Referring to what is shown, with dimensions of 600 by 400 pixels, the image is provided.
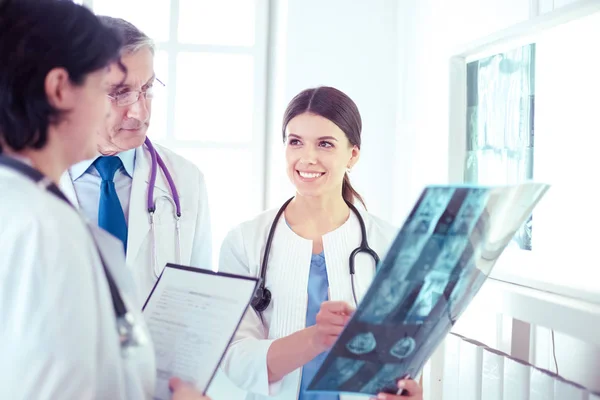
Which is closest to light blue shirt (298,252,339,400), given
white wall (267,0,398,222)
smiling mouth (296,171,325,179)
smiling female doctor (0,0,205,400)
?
smiling mouth (296,171,325,179)

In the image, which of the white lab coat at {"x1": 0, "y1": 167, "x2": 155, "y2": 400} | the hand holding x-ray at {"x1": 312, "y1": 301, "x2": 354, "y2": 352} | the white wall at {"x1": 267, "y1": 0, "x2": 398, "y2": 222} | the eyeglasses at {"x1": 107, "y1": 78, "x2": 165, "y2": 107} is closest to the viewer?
the white lab coat at {"x1": 0, "y1": 167, "x2": 155, "y2": 400}

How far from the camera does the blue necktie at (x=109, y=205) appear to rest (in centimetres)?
147

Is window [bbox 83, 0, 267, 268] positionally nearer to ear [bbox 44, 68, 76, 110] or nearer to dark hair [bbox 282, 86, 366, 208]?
dark hair [bbox 282, 86, 366, 208]

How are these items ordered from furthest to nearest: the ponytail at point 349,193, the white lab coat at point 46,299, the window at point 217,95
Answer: the window at point 217,95
the ponytail at point 349,193
the white lab coat at point 46,299

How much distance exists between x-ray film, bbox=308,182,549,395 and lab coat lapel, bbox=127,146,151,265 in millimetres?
764

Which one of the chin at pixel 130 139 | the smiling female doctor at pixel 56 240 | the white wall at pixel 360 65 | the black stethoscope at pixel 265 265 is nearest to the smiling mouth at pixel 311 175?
the black stethoscope at pixel 265 265

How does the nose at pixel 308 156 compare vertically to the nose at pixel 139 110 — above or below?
below

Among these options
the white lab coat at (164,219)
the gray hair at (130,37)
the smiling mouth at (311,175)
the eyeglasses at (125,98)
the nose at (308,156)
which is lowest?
the white lab coat at (164,219)

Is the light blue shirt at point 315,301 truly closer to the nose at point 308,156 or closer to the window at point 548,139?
the nose at point 308,156

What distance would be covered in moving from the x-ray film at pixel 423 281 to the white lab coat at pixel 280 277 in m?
0.44

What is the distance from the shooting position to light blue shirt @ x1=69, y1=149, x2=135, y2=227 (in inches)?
59.2

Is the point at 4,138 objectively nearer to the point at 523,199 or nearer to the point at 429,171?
the point at 523,199

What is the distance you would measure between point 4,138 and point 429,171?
1567 millimetres

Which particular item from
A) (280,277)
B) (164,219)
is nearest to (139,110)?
(164,219)
